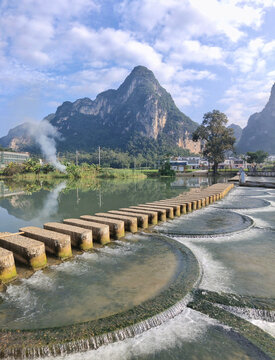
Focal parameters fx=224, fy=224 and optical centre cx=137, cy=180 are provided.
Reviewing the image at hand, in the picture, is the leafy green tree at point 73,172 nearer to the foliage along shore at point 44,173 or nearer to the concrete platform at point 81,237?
the foliage along shore at point 44,173

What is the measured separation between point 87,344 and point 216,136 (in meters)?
67.9

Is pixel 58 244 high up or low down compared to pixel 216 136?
down

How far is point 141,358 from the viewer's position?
8.63 feet

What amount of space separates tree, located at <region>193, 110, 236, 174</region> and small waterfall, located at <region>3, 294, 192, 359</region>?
64330 millimetres

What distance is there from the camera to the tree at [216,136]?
206 feet

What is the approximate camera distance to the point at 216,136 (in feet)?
213

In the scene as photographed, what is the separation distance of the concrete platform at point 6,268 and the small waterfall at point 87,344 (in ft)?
6.05

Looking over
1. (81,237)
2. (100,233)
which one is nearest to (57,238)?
(81,237)

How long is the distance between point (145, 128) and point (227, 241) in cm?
18749

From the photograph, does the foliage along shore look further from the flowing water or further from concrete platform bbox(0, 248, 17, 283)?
concrete platform bbox(0, 248, 17, 283)

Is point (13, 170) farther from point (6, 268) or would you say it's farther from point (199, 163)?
point (199, 163)

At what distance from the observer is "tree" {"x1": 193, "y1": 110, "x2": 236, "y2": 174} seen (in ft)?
206

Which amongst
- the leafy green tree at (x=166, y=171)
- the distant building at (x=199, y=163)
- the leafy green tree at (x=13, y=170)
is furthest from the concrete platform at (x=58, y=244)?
the distant building at (x=199, y=163)

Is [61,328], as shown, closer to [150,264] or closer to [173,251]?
[150,264]
